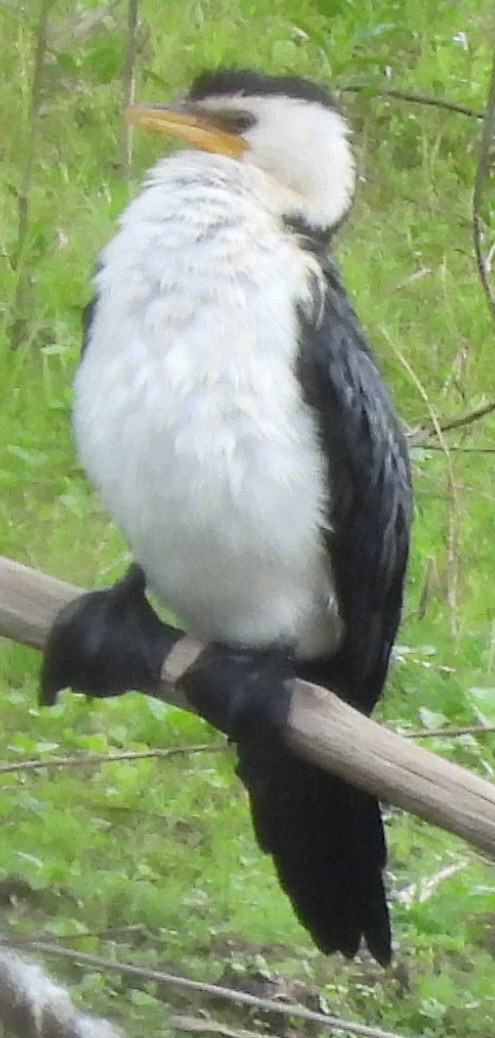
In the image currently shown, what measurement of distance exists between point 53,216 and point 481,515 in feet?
2.90

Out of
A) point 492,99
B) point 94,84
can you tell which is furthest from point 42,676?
point 94,84

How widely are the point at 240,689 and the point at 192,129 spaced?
1.56 ft

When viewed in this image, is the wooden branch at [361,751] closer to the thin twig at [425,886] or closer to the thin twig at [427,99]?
the thin twig at [425,886]

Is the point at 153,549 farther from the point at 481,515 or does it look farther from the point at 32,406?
the point at 481,515

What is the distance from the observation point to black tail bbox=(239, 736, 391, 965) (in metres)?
Answer: 1.42

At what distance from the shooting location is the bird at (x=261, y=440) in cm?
132

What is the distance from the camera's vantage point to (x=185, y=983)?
1.47m

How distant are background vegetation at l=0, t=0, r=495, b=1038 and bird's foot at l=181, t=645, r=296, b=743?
0.41 meters

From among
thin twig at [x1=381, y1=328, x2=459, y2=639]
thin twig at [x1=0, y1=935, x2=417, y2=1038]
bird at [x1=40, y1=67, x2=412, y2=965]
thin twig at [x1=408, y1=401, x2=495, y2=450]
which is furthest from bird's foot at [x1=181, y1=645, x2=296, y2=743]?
thin twig at [x1=408, y1=401, x2=495, y2=450]

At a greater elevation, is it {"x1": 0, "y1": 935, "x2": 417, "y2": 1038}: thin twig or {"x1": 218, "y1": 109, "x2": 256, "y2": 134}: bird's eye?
{"x1": 218, "y1": 109, "x2": 256, "y2": 134}: bird's eye

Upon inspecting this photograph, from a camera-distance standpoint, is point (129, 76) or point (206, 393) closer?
point (206, 393)

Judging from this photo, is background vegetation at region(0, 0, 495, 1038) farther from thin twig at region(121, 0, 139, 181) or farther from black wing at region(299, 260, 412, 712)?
black wing at region(299, 260, 412, 712)

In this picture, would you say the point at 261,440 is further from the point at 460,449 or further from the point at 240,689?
the point at 460,449

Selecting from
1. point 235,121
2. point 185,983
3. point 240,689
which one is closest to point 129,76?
point 235,121
